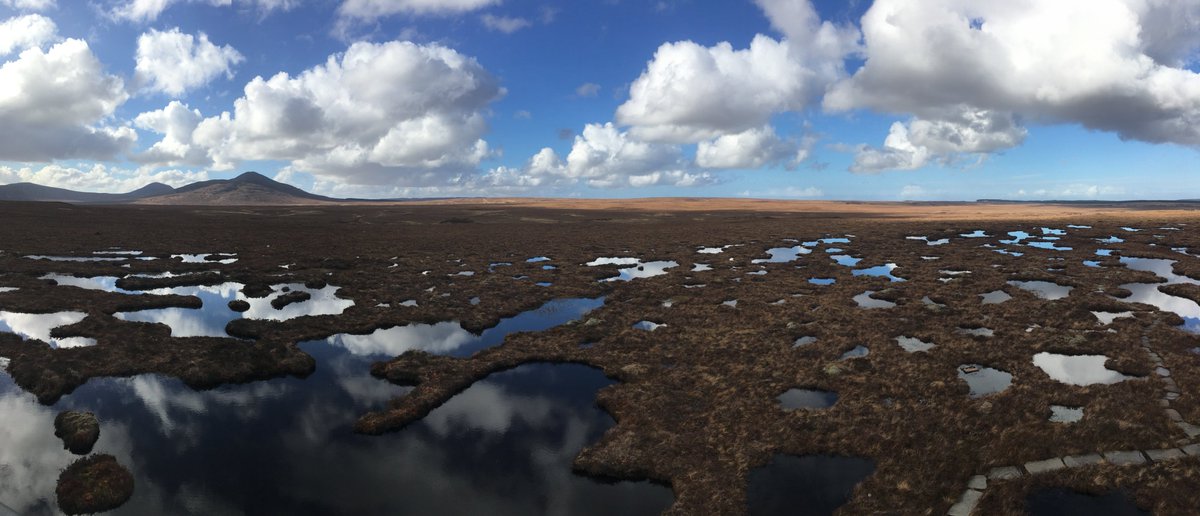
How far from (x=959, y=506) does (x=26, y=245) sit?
296ft

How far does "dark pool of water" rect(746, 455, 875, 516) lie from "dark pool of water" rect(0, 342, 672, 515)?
2.52 meters

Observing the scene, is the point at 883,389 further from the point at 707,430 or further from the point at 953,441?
the point at 707,430

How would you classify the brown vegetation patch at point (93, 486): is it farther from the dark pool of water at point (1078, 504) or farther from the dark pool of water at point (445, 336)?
the dark pool of water at point (1078, 504)

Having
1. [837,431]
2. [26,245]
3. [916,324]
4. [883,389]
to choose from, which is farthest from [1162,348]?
[26,245]

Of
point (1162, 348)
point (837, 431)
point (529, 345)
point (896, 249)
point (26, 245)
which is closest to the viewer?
point (837, 431)

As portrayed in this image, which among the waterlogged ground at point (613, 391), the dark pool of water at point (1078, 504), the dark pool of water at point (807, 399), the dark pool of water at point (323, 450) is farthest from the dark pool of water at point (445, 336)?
the dark pool of water at point (1078, 504)

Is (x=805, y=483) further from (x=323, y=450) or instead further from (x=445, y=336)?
(x=445, y=336)

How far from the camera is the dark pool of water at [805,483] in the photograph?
45.2ft

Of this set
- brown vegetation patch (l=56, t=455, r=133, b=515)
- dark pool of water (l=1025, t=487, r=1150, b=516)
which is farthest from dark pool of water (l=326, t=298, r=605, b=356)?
dark pool of water (l=1025, t=487, r=1150, b=516)

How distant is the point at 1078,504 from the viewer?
527 inches

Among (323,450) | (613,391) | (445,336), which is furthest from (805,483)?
(445,336)

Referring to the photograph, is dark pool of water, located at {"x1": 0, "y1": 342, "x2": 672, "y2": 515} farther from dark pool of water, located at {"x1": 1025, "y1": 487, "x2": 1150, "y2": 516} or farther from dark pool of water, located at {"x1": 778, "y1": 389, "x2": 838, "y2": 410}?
dark pool of water, located at {"x1": 1025, "y1": 487, "x2": 1150, "y2": 516}

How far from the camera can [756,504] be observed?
45.6 feet

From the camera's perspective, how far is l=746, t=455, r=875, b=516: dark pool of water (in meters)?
13.8
